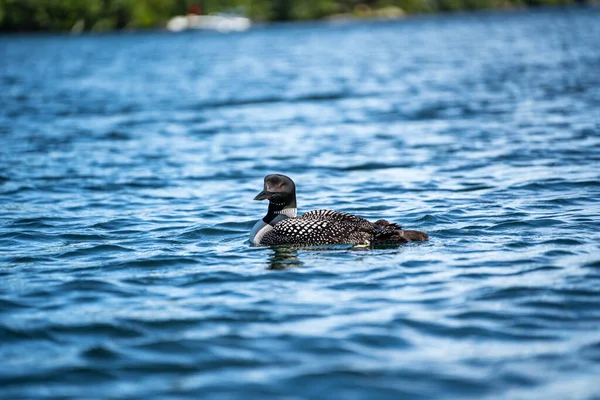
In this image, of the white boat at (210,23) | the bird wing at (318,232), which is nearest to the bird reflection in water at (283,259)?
the bird wing at (318,232)

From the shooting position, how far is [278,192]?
10.9m

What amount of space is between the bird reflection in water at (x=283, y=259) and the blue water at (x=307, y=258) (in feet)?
0.14

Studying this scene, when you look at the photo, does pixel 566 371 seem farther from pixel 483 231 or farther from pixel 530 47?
pixel 530 47

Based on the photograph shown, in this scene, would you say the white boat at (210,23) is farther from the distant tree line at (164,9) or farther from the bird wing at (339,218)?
the bird wing at (339,218)

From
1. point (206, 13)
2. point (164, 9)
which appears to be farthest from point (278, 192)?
point (206, 13)

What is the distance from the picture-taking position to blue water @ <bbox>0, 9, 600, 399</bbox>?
694 cm

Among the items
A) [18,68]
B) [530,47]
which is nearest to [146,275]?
[530,47]

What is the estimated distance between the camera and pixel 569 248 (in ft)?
32.5

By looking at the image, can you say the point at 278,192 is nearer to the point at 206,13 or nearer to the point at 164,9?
the point at 164,9

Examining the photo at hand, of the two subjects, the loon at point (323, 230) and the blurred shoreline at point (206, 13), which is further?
the blurred shoreline at point (206, 13)

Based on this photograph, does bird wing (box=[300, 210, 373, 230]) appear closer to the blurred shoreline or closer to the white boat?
the blurred shoreline

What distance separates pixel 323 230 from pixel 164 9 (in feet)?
385

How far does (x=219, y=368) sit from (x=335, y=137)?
14575 mm

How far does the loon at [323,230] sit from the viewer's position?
1029 centimetres
